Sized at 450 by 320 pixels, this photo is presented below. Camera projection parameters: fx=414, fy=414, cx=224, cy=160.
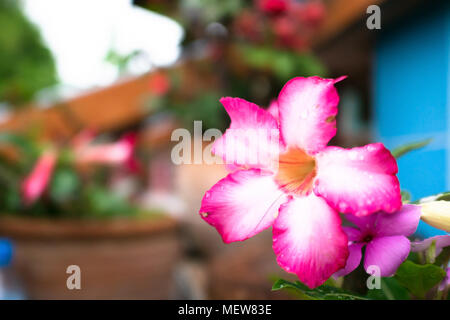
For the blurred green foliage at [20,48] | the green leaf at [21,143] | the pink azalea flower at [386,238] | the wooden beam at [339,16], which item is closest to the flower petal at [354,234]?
the pink azalea flower at [386,238]

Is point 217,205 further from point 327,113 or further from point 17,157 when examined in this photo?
point 17,157

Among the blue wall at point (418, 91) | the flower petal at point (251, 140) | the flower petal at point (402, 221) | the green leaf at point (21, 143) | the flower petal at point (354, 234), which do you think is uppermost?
the blue wall at point (418, 91)

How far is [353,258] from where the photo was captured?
0.57ft

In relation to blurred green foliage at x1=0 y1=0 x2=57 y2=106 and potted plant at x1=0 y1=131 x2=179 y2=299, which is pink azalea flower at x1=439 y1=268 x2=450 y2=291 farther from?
blurred green foliage at x1=0 y1=0 x2=57 y2=106

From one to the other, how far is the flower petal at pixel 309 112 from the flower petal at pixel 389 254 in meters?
0.05

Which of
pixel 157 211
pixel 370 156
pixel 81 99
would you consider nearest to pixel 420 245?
pixel 370 156

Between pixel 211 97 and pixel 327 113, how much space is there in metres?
1.38

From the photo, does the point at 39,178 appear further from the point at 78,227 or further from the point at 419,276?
the point at 419,276

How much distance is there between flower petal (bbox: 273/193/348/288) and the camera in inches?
5.8

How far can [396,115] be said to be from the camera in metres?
1.38

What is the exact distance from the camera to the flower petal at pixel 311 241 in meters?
0.15

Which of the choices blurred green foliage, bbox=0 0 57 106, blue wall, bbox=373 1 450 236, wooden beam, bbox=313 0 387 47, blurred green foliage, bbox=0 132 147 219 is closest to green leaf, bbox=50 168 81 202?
blurred green foliage, bbox=0 132 147 219

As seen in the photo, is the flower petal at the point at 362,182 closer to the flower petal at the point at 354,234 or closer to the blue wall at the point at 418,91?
the flower petal at the point at 354,234

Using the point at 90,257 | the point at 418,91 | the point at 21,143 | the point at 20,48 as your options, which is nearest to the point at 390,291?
the point at 90,257
